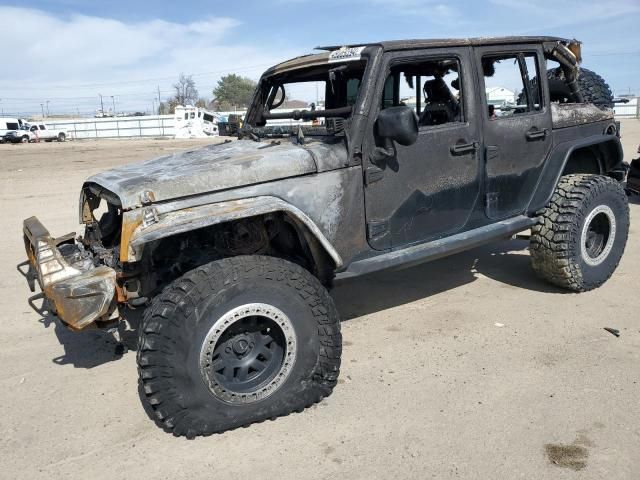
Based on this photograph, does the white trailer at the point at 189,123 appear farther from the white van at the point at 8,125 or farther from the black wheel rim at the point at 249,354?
the black wheel rim at the point at 249,354

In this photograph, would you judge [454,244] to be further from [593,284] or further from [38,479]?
[38,479]

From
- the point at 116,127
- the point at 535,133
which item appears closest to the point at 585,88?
the point at 535,133

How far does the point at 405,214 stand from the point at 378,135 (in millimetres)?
583

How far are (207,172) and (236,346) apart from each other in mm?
987

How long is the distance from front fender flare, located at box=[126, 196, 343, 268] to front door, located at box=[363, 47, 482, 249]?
2.11 feet

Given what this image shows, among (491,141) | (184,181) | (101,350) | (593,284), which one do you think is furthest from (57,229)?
(593,284)

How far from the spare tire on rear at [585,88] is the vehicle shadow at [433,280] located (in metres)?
1.66

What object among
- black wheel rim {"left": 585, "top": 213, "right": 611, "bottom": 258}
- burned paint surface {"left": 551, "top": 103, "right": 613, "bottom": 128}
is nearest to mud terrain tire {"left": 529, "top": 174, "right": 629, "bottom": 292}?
black wheel rim {"left": 585, "top": 213, "right": 611, "bottom": 258}

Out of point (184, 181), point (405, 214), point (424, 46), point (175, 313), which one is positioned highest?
point (424, 46)

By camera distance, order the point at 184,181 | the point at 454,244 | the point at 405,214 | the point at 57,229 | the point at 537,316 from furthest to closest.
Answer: the point at 57,229, the point at 537,316, the point at 454,244, the point at 405,214, the point at 184,181

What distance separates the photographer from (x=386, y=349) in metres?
4.00

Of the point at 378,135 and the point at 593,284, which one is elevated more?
the point at 378,135

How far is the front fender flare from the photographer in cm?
286

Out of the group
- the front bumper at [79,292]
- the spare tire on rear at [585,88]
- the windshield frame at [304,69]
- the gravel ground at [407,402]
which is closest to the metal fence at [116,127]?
the spare tire on rear at [585,88]
